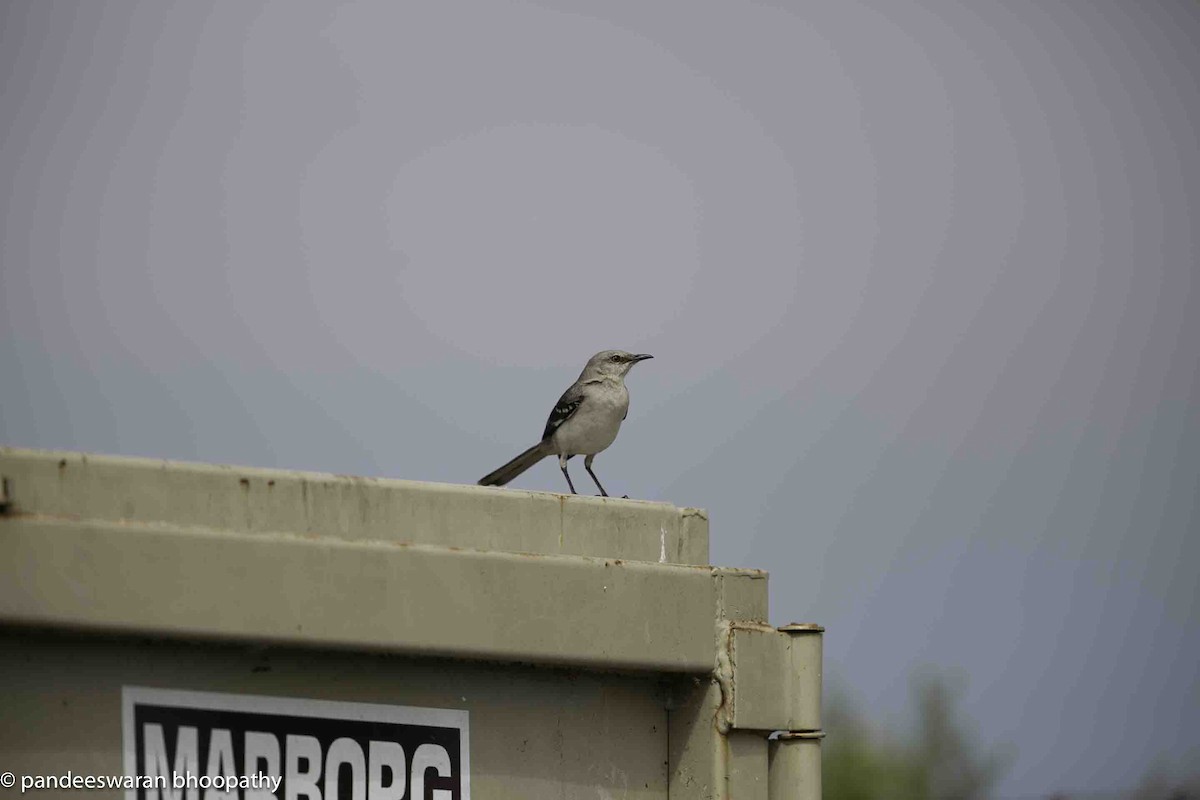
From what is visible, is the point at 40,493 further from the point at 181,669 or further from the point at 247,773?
the point at 247,773

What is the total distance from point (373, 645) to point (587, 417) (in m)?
6.60

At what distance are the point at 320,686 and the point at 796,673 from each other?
6.02 feet

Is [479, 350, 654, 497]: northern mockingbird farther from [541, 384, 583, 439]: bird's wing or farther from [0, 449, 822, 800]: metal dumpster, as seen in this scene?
[0, 449, 822, 800]: metal dumpster

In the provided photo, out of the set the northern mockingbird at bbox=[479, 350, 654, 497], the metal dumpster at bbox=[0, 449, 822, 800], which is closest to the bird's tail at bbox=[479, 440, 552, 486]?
the northern mockingbird at bbox=[479, 350, 654, 497]

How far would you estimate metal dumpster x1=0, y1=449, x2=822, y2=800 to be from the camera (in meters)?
5.15

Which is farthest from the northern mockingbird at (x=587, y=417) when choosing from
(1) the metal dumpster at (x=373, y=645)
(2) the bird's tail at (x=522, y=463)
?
(1) the metal dumpster at (x=373, y=645)

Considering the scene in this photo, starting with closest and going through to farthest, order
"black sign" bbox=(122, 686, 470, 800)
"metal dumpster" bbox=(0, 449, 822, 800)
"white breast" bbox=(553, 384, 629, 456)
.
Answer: "metal dumpster" bbox=(0, 449, 822, 800)
"black sign" bbox=(122, 686, 470, 800)
"white breast" bbox=(553, 384, 629, 456)

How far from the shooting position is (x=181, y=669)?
5.36m

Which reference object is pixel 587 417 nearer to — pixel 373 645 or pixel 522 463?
pixel 522 463

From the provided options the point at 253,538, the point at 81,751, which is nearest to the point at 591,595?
the point at 253,538

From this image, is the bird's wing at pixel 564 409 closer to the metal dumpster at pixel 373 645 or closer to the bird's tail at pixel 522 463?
the bird's tail at pixel 522 463

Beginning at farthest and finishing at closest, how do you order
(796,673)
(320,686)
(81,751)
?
(796,673)
(320,686)
(81,751)

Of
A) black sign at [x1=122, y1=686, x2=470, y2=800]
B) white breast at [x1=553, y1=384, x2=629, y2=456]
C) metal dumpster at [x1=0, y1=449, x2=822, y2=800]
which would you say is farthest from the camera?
white breast at [x1=553, y1=384, x2=629, y2=456]

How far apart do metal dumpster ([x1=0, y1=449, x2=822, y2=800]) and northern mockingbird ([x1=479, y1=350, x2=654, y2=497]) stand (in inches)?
217
